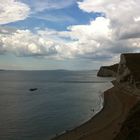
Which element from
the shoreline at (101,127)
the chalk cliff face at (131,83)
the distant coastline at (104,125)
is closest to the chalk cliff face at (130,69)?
the chalk cliff face at (131,83)

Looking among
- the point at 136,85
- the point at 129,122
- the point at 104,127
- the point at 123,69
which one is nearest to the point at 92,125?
the point at 104,127

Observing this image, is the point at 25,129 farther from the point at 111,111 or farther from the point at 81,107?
the point at 81,107

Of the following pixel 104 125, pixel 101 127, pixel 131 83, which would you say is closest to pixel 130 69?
pixel 131 83

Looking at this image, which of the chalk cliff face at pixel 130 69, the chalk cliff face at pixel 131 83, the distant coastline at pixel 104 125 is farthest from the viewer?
the chalk cliff face at pixel 130 69

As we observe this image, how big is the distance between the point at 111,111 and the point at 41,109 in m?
19.1

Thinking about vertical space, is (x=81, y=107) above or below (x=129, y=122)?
below

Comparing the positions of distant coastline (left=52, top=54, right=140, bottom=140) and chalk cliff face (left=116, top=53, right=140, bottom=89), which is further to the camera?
chalk cliff face (left=116, top=53, right=140, bottom=89)

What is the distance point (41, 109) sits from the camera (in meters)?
74.9

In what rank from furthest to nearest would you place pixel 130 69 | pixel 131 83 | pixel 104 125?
pixel 130 69 < pixel 131 83 < pixel 104 125

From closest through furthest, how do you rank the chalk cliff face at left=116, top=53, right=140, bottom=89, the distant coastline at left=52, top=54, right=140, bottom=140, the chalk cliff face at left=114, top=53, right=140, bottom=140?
the chalk cliff face at left=114, top=53, right=140, bottom=140 < the distant coastline at left=52, top=54, right=140, bottom=140 < the chalk cliff face at left=116, top=53, right=140, bottom=89

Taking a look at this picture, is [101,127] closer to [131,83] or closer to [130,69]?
[131,83]

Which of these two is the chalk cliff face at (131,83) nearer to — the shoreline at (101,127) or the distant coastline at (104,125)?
the distant coastline at (104,125)

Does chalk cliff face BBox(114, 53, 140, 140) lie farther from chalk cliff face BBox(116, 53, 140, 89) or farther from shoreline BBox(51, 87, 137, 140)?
shoreline BBox(51, 87, 137, 140)

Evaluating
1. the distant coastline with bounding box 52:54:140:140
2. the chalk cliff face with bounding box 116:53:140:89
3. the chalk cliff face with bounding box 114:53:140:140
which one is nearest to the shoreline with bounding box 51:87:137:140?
the distant coastline with bounding box 52:54:140:140
